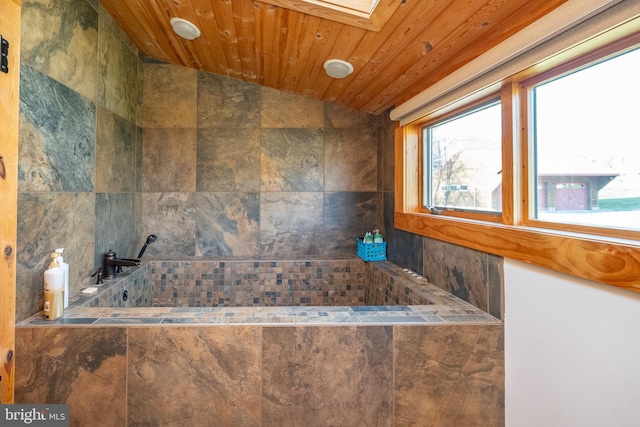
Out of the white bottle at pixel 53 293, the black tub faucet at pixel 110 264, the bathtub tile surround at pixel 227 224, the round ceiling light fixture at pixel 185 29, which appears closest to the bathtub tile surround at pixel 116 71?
the round ceiling light fixture at pixel 185 29

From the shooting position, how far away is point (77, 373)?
1163 millimetres

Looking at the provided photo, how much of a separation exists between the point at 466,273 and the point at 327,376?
2.51ft

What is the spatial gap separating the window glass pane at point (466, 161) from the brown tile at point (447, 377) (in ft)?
1.98

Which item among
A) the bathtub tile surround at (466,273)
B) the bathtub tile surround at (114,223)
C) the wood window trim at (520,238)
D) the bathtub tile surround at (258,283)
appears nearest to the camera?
the wood window trim at (520,238)

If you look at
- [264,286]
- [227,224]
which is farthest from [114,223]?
[264,286]

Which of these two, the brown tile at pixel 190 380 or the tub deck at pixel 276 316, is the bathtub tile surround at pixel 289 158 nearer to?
the tub deck at pixel 276 316

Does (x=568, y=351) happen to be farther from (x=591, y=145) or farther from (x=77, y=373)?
(x=77, y=373)

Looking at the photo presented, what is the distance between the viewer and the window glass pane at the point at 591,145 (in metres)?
0.89

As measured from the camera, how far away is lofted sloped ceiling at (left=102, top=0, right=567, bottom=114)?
120 centimetres

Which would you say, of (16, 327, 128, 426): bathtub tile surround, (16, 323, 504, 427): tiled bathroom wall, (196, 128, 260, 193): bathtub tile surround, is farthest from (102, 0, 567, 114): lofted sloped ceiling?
(16, 327, 128, 426): bathtub tile surround

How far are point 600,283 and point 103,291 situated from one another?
2.03 meters

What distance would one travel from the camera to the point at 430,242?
5.75ft

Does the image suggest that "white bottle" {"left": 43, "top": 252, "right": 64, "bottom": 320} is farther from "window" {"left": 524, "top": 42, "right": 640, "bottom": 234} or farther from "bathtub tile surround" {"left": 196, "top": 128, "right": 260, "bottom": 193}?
"window" {"left": 524, "top": 42, "right": 640, "bottom": 234}

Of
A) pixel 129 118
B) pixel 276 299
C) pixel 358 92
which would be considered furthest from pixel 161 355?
pixel 358 92
